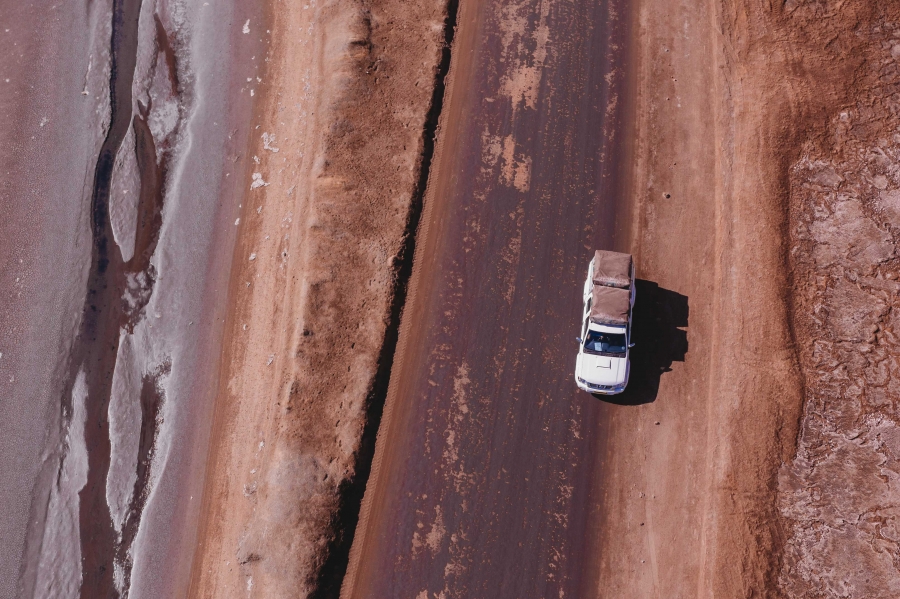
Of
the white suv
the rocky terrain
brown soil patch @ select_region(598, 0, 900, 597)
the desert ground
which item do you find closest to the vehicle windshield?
the white suv

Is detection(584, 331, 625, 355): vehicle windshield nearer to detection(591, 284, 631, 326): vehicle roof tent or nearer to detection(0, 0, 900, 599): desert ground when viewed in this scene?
detection(591, 284, 631, 326): vehicle roof tent

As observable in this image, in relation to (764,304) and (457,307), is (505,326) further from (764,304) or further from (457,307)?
(764,304)

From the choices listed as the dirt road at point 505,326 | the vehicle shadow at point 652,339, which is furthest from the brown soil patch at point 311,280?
the vehicle shadow at point 652,339

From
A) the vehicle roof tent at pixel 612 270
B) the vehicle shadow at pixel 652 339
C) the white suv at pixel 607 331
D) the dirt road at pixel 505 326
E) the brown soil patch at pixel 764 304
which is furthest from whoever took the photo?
the vehicle shadow at pixel 652 339

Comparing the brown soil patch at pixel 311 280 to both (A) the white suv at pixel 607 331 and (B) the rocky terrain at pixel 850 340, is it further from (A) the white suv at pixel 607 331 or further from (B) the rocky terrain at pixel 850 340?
(B) the rocky terrain at pixel 850 340

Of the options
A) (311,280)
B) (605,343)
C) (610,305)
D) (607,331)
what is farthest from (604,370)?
(311,280)
